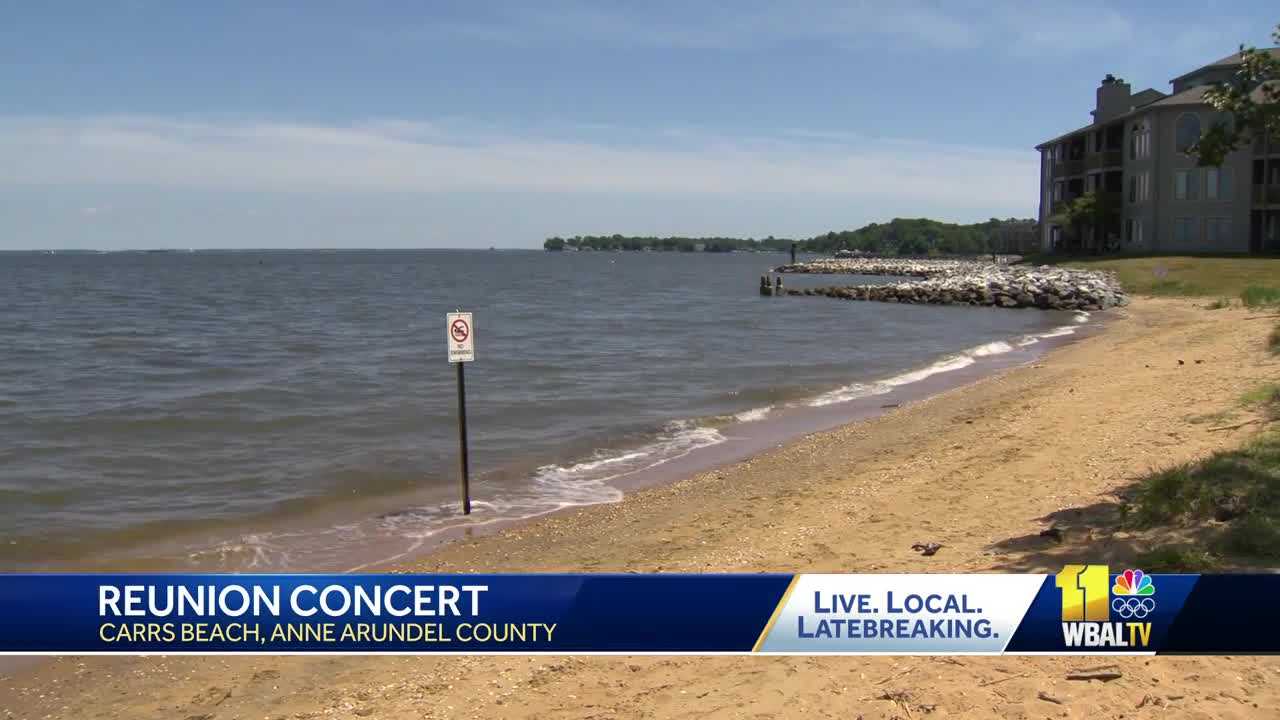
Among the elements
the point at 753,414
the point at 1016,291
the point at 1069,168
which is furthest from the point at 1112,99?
the point at 753,414

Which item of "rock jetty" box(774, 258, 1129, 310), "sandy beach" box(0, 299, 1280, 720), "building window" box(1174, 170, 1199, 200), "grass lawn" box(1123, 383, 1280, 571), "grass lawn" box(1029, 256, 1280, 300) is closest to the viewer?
"sandy beach" box(0, 299, 1280, 720)

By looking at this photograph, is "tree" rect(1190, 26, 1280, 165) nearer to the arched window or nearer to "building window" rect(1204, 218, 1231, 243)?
the arched window

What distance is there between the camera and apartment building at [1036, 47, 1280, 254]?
174 feet

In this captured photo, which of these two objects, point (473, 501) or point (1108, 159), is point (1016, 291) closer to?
point (1108, 159)

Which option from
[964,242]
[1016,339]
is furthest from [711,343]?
[964,242]

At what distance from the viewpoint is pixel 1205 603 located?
4.72 metres

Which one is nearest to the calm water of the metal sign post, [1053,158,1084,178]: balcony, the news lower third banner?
the metal sign post

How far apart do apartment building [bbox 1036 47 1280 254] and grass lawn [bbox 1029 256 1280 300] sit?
10.6 feet

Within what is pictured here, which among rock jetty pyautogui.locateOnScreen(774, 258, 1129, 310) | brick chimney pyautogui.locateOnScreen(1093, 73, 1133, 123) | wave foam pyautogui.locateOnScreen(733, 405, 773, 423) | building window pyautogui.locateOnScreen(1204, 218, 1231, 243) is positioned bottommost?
wave foam pyautogui.locateOnScreen(733, 405, 773, 423)

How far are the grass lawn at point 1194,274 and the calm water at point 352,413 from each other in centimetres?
572

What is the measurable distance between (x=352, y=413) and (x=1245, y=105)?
16242 mm

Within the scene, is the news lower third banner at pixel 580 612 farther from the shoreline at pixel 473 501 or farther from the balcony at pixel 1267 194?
the balcony at pixel 1267 194

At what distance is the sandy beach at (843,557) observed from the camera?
578 centimetres

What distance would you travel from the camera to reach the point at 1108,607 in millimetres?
4875
